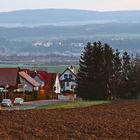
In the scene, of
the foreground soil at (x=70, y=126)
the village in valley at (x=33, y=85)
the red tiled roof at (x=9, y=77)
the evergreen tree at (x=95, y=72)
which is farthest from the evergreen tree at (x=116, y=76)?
the foreground soil at (x=70, y=126)

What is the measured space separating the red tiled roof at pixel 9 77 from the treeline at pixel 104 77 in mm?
9669

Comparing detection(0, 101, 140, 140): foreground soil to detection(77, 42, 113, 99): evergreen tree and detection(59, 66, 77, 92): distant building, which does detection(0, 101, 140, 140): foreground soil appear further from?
detection(59, 66, 77, 92): distant building

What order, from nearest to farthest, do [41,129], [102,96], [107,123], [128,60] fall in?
[41,129] < [107,123] < [102,96] < [128,60]

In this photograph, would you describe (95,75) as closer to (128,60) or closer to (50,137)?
(128,60)

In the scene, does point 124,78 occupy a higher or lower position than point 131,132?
higher

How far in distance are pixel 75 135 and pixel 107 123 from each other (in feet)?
8.56

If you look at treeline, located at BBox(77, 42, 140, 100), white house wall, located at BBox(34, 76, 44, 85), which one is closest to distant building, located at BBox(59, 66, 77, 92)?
white house wall, located at BBox(34, 76, 44, 85)

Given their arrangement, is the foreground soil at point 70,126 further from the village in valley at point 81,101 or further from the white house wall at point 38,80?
the white house wall at point 38,80

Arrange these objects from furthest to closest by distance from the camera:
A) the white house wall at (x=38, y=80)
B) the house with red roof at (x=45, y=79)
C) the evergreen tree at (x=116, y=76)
→ the house with red roof at (x=45, y=79) < the white house wall at (x=38, y=80) < the evergreen tree at (x=116, y=76)

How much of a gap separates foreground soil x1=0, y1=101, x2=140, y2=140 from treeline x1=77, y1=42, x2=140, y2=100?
114 ft

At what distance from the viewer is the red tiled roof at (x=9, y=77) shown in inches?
2611

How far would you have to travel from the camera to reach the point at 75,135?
48.9 ft

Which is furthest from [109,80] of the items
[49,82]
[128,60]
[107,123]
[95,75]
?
[107,123]

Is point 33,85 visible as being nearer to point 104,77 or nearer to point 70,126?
point 104,77
